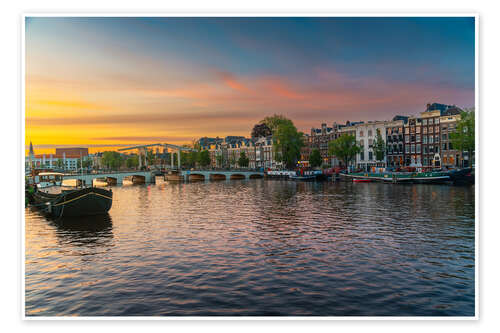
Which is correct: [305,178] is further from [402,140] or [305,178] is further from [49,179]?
[49,179]

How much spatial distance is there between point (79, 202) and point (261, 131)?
128 metres

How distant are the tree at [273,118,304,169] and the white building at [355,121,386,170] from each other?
19957mm

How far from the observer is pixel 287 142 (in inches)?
4515

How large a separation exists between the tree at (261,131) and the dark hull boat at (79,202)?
407 feet

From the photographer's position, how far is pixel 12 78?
10.5 meters

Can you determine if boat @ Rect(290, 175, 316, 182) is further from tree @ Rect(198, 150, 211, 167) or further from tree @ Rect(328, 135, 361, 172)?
tree @ Rect(198, 150, 211, 167)

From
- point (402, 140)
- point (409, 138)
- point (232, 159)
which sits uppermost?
point (409, 138)

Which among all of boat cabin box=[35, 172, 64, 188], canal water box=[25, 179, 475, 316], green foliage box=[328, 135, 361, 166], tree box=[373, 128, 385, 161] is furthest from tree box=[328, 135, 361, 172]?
boat cabin box=[35, 172, 64, 188]

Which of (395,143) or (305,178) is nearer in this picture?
(305,178)

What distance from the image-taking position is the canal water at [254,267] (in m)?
12.1

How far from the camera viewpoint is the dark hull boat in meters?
32.0

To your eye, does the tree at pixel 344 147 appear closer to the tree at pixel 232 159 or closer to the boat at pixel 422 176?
the boat at pixel 422 176

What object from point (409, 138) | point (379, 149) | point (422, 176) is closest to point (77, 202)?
point (422, 176)

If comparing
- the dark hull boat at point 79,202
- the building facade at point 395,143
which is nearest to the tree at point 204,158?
the building facade at point 395,143
